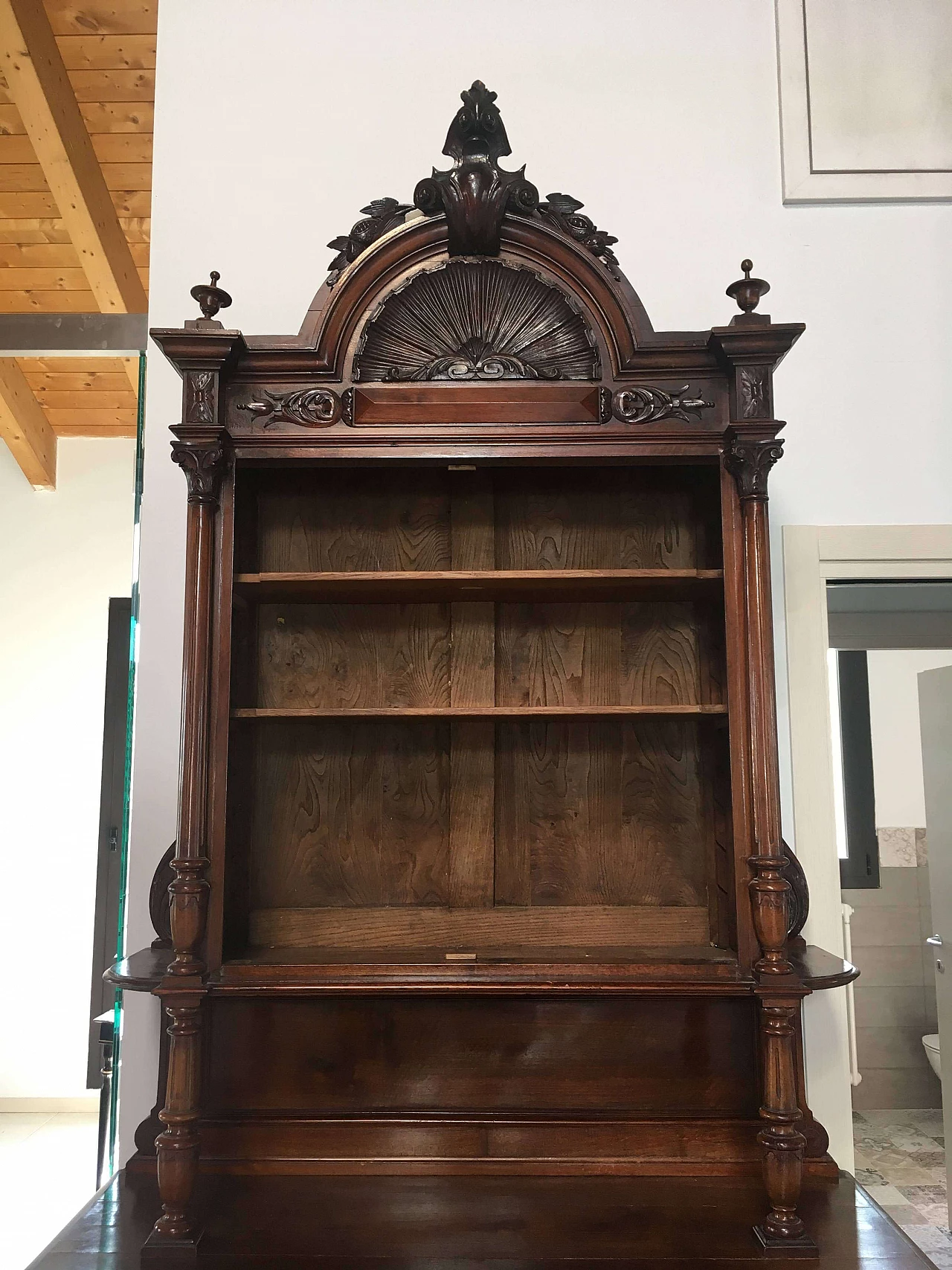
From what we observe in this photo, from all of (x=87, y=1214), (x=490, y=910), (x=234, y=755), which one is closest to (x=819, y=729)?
(x=490, y=910)

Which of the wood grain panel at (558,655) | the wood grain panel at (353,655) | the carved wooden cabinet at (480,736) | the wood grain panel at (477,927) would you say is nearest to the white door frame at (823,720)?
the carved wooden cabinet at (480,736)

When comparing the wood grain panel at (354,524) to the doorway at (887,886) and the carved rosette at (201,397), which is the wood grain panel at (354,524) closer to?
the carved rosette at (201,397)

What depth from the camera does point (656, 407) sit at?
6.81ft

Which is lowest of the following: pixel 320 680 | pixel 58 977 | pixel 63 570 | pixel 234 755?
pixel 58 977

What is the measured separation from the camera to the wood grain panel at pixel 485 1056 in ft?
6.55

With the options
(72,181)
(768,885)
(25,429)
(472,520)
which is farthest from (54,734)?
(768,885)

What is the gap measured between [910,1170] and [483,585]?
11.6 ft

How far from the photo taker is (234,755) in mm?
2107

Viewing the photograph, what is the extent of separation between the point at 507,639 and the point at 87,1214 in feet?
4.87

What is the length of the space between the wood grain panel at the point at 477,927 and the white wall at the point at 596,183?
0.80 meters

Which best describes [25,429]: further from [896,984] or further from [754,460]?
[896,984]

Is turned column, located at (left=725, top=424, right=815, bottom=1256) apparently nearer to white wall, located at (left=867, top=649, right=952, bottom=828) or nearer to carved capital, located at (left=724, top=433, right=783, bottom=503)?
carved capital, located at (left=724, top=433, right=783, bottom=503)

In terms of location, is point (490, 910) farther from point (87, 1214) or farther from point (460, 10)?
point (460, 10)

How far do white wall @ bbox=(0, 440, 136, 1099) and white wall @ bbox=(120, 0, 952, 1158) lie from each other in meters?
2.41
